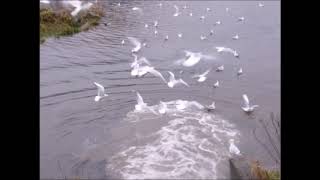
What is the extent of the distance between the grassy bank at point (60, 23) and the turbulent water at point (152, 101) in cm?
43

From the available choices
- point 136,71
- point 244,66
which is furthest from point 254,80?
point 136,71

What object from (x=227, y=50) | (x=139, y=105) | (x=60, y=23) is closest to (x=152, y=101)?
(x=139, y=105)

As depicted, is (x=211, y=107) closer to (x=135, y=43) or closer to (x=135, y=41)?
(x=135, y=43)

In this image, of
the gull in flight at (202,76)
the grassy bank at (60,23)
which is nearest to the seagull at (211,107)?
the gull in flight at (202,76)

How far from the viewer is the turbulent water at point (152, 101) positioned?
801cm

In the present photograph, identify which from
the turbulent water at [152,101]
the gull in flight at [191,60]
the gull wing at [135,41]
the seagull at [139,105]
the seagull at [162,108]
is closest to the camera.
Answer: the turbulent water at [152,101]

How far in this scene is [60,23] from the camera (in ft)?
57.1

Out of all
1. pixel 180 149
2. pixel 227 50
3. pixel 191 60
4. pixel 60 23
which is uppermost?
pixel 60 23

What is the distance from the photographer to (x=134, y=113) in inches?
402

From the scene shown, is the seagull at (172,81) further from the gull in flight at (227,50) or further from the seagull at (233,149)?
the seagull at (233,149)

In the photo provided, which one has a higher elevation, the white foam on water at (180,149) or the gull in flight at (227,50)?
the gull in flight at (227,50)

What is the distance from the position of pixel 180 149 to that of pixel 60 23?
33.5ft
